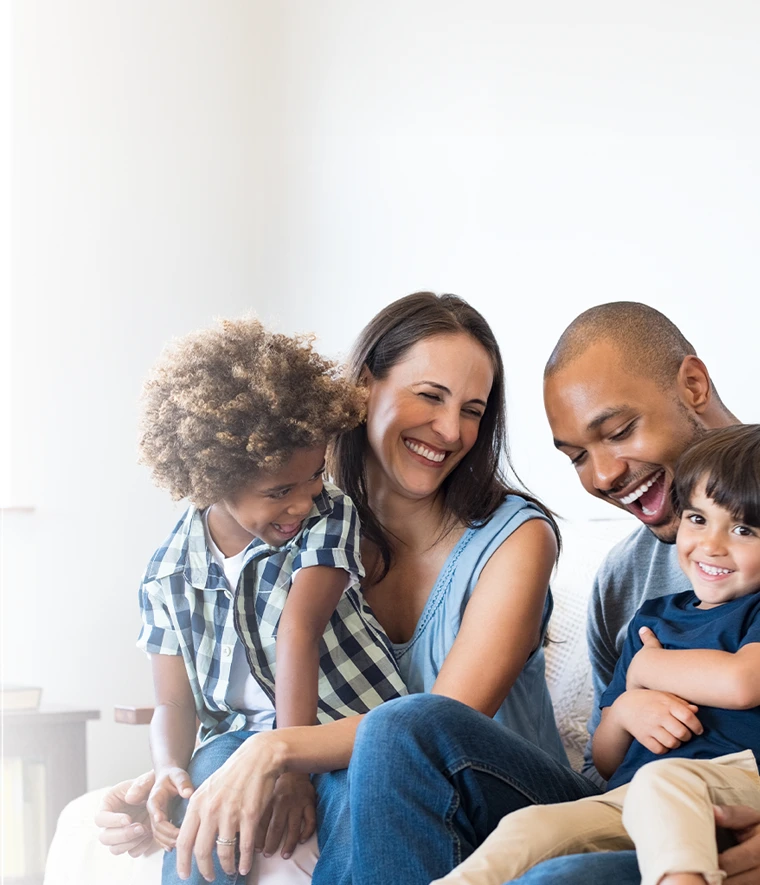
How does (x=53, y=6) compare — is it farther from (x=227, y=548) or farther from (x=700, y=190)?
(x=227, y=548)

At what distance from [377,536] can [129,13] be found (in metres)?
2.33

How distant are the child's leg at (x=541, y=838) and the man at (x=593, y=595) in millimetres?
88

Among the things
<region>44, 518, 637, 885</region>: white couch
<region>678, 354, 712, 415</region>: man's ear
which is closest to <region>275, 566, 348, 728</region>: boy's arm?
<region>44, 518, 637, 885</region>: white couch

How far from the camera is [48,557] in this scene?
10.0ft

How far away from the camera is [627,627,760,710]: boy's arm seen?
3.76 ft

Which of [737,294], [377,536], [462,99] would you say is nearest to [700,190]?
[737,294]

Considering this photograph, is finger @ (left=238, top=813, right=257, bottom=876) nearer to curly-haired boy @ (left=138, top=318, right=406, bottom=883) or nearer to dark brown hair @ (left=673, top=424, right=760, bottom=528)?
curly-haired boy @ (left=138, top=318, right=406, bottom=883)

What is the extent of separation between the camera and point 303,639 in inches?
55.0

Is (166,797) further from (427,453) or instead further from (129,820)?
(427,453)

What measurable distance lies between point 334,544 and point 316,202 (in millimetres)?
2233

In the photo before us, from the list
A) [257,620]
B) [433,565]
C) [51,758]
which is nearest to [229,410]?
[257,620]

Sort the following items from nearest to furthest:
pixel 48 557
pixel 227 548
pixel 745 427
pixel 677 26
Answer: pixel 745 427 < pixel 227 548 < pixel 677 26 < pixel 48 557

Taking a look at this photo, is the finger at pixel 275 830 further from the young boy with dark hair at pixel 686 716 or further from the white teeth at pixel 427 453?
the white teeth at pixel 427 453

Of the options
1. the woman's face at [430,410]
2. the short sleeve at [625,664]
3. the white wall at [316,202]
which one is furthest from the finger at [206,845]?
the white wall at [316,202]
